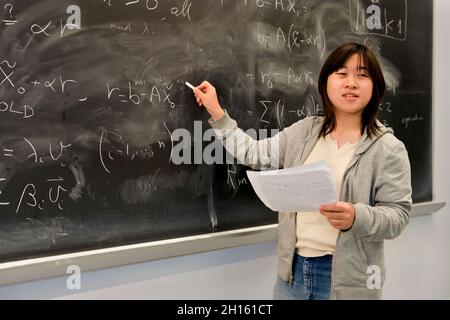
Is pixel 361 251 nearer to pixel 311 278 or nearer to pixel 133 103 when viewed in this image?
pixel 311 278

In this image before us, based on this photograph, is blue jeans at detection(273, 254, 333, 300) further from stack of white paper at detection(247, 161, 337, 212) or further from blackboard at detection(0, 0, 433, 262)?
blackboard at detection(0, 0, 433, 262)

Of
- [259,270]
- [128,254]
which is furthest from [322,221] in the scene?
[128,254]

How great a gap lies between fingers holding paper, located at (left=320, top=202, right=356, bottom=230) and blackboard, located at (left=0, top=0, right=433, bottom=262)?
1.85ft

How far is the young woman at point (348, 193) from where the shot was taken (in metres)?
1.48

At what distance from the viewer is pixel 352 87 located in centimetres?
154

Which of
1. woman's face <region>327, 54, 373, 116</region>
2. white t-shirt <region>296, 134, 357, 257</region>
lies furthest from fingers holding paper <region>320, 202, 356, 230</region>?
woman's face <region>327, 54, 373, 116</region>

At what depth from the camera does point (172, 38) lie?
5.49 ft

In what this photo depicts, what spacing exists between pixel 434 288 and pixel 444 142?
0.89 metres

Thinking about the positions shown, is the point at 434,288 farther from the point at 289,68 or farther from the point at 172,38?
the point at 172,38

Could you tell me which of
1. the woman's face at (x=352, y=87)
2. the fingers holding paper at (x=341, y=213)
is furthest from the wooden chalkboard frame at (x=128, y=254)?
the woman's face at (x=352, y=87)

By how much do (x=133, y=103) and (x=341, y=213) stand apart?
31.6 inches

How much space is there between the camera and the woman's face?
5.05 feet
